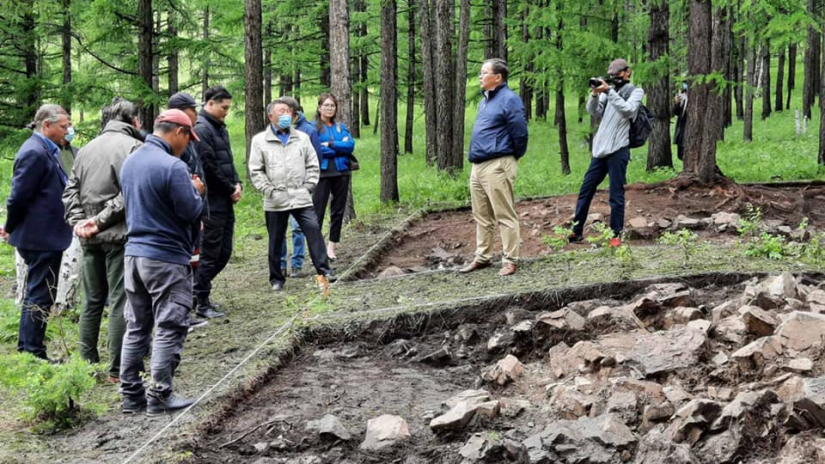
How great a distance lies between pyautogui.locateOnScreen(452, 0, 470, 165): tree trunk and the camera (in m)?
19.1

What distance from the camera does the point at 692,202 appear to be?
474 inches

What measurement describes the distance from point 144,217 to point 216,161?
9.90ft

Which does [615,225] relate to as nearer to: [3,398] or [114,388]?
[114,388]

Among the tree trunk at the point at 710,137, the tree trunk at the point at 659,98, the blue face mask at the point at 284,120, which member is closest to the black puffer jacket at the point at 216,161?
the blue face mask at the point at 284,120

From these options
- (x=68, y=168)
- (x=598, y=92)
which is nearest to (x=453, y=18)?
(x=598, y=92)

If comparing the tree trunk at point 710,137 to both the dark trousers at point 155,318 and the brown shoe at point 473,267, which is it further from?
the dark trousers at point 155,318

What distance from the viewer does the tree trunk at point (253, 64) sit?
1486 centimetres

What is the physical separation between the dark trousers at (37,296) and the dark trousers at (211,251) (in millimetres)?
1594

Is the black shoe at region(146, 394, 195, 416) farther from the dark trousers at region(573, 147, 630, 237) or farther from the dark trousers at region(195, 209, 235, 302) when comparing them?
→ the dark trousers at region(573, 147, 630, 237)

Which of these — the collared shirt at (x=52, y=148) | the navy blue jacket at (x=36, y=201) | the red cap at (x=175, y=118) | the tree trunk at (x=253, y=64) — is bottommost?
the navy blue jacket at (x=36, y=201)

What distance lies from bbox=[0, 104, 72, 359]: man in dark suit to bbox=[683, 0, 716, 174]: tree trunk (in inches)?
374

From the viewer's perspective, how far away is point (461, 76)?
19469mm

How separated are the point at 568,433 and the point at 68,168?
18.4 feet

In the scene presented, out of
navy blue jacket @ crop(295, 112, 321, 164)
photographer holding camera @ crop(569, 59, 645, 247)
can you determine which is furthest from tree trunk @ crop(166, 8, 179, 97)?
photographer holding camera @ crop(569, 59, 645, 247)
